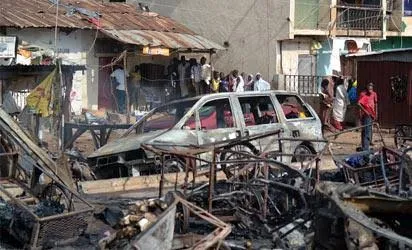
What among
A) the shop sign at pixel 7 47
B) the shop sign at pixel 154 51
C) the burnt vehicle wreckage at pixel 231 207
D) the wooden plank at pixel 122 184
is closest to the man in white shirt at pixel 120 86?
the shop sign at pixel 154 51

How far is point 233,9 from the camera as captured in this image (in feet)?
89.2

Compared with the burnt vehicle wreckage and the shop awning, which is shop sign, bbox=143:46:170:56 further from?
the burnt vehicle wreckage

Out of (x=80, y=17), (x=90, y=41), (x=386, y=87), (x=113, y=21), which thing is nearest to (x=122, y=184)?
(x=80, y=17)

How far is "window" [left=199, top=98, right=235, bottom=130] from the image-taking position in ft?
41.4

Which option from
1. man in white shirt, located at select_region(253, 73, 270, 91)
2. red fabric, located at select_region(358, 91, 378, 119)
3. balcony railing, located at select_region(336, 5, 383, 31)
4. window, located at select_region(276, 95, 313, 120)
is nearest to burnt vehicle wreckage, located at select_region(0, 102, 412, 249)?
window, located at select_region(276, 95, 313, 120)

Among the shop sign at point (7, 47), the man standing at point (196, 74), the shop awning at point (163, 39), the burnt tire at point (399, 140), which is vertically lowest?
the burnt tire at point (399, 140)

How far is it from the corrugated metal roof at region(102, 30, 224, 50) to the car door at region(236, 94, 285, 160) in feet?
29.8

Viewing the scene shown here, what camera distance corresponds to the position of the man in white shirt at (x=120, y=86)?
76.3 feet

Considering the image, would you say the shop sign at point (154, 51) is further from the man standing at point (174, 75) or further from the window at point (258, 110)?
the window at point (258, 110)

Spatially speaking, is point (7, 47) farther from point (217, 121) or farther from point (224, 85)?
point (224, 85)

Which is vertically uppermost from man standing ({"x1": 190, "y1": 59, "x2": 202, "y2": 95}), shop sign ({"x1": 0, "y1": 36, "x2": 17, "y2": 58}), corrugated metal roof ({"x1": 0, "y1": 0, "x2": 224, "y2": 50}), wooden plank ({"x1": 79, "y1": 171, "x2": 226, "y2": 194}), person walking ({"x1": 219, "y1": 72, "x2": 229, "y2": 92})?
corrugated metal roof ({"x1": 0, "y1": 0, "x2": 224, "y2": 50})

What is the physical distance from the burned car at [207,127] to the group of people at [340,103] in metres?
2.96

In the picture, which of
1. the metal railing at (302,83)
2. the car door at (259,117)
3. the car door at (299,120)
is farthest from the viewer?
the metal railing at (302,83)

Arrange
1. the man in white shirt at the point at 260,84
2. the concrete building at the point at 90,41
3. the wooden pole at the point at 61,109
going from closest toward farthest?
the wooden pole at the point at 61,109, the concrete building at the point at 90,41, the man in white shirt at the point at 260,84
